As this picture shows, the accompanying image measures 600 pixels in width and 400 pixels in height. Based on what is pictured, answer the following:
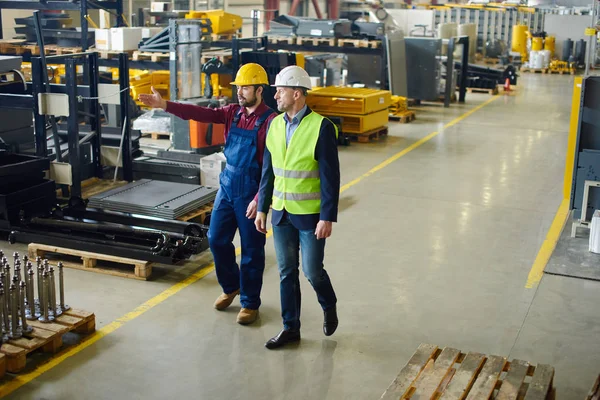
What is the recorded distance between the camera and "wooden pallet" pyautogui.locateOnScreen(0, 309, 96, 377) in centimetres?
458

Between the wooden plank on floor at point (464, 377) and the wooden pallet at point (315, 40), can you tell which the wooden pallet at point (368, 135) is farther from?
the wooden plank on floor at point (464, 377)

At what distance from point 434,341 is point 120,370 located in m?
2.08

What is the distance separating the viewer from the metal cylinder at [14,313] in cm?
469

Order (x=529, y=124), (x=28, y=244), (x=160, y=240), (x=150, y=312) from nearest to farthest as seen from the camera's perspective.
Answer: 1. (x=150, y=312)
2. (x=160, y=240)
3. (x=28, y=244)
4. (x=529, y=124)

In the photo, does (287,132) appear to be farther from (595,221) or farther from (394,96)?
(394,96)

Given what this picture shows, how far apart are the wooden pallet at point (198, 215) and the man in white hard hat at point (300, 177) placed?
2468 millimetres

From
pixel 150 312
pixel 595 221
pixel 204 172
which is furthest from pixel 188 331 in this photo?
pixel 595 221

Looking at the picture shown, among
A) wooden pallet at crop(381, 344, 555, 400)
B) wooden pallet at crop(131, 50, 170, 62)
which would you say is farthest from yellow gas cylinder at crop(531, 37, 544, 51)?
wooden pallet at crop(381, 344, 555, 400)

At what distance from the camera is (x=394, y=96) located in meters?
14.9

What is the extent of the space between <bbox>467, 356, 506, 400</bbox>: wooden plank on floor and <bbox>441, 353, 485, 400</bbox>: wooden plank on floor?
0.03m

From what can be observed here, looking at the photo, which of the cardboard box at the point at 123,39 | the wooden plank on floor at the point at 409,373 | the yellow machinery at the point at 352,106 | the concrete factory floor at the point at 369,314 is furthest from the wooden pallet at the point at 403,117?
the wooden plank on floor at the point at 409,373

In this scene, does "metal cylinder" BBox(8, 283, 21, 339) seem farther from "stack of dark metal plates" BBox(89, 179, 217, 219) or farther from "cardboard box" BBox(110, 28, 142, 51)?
"cardboard box" BBox(110, 28, 142, 51)

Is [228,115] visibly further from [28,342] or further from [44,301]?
[28,342]

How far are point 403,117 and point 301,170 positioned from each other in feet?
33.7
